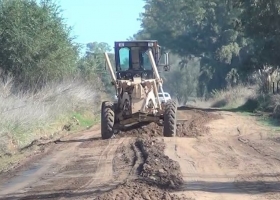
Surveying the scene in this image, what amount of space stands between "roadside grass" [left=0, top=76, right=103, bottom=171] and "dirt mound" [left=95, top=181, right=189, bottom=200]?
9.26 meters

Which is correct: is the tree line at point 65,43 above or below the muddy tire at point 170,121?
above

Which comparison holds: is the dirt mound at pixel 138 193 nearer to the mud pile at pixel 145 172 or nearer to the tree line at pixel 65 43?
the mud pile at pixel 145 172

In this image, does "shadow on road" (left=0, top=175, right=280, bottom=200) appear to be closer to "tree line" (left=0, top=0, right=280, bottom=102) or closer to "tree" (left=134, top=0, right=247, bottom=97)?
"tree line" (left=0, top=0, right=280, bottom=102)

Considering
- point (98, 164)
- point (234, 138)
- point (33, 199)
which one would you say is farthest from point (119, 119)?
point (33, 199)

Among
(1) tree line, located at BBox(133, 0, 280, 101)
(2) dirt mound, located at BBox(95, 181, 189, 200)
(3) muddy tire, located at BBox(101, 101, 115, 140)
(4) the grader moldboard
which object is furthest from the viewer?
(1) tree line, located at BBox(133, 0, 280, 101)

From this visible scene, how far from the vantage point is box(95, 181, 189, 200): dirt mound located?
12.4 meters

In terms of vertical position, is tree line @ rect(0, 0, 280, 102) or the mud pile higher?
tree line @ rect(0, 0, 280, 102)

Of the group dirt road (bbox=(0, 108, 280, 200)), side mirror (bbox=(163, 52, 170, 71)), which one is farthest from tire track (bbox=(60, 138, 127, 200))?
side mirror (bbox=(163, 52, 170, 71))

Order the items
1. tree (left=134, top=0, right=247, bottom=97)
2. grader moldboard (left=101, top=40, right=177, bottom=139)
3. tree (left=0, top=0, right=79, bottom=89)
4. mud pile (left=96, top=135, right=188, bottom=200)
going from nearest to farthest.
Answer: mud pile (left=96, top=135, right=188, bottom=200), grader moldboard (left=101, top=40, right=177, bottom=139), tree (left=0, top=0, right=79, bottom=89), tree (left=134, top=0, right=247, bottom=97)

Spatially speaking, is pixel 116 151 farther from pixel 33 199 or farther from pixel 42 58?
pixel 42 58

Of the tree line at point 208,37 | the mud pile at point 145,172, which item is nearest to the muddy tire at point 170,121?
the mud pile at point 145,172

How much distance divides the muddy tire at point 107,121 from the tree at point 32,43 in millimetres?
11204

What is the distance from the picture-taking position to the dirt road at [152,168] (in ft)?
44.6

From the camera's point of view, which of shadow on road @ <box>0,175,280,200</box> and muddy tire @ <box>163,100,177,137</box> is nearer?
shadow on road @ <box>0,175,280,200</box>
